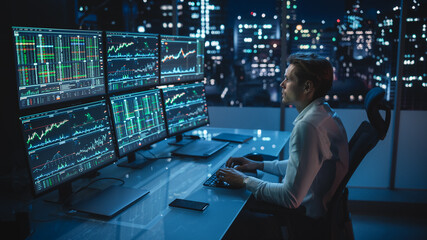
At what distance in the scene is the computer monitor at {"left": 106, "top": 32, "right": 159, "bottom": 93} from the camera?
2.02 m

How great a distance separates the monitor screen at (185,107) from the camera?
252 centimetres

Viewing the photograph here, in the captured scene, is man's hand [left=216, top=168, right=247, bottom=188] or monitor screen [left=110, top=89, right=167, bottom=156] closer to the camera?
man's hand [left=216, top=168, right=247, bottom=188]

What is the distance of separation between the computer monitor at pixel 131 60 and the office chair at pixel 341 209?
1185 millimetres

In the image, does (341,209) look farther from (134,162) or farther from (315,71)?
(134,162)

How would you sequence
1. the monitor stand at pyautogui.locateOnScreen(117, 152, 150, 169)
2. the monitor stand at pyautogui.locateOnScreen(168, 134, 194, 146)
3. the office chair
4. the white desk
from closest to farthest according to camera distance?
the white desk, the office chair, the monitor stand at pyautogui.locateOnScreen(117, 152, 150, 169), the monitor stand at pyautogui.locateOnScreen(168, 134, 194, 146)

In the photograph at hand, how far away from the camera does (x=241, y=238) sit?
1.80 m

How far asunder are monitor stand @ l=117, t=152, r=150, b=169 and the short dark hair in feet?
3.68

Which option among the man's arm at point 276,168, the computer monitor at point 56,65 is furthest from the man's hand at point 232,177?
the computer monitor at point 56,65

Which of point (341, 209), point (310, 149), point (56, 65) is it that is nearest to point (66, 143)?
point (56, 65)

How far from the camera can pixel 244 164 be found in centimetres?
212

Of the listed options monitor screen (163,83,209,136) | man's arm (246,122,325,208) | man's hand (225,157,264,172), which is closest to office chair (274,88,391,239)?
man's arm (246,122,325,208)

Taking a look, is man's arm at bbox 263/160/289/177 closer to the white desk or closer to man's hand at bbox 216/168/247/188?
the white desk

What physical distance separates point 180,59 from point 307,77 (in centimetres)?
128

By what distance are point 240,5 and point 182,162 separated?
244cm
